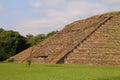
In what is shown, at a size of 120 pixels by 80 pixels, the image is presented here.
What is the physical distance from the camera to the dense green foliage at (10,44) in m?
63.7

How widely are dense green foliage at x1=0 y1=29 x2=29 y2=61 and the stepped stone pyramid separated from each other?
12662 millimetres

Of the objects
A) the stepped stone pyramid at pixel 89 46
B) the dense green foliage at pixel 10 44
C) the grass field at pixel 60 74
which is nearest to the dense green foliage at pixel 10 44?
the dense green foliage at pixel 10 44

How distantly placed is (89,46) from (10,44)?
28286 mm

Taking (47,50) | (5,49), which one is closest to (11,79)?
(47,50)

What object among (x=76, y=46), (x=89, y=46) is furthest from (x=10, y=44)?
(x=89, y=46)

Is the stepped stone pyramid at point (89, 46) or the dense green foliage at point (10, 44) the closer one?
the stepped stone pyramid at point (89, 46)

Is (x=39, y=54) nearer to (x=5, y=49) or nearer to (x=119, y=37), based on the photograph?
(x=119, y=37)

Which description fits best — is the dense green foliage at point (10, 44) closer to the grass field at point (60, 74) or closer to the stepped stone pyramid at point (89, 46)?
the stepped stone pyramid at point (89, 46)

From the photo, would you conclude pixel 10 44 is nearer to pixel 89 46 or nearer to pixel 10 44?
pixel 10 44

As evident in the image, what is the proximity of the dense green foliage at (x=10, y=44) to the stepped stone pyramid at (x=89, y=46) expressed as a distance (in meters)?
12.7

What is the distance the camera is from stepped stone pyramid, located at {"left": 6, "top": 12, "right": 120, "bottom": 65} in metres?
38.8

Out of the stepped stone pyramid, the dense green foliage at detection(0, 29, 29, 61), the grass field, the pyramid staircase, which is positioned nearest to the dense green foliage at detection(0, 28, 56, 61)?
the dense green foliage at detection(0, 29, 29, 61)

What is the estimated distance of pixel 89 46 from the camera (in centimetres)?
4044

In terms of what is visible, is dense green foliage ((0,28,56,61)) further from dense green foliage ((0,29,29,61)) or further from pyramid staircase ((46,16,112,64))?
pyramid staircase ((46,16,112,64))
